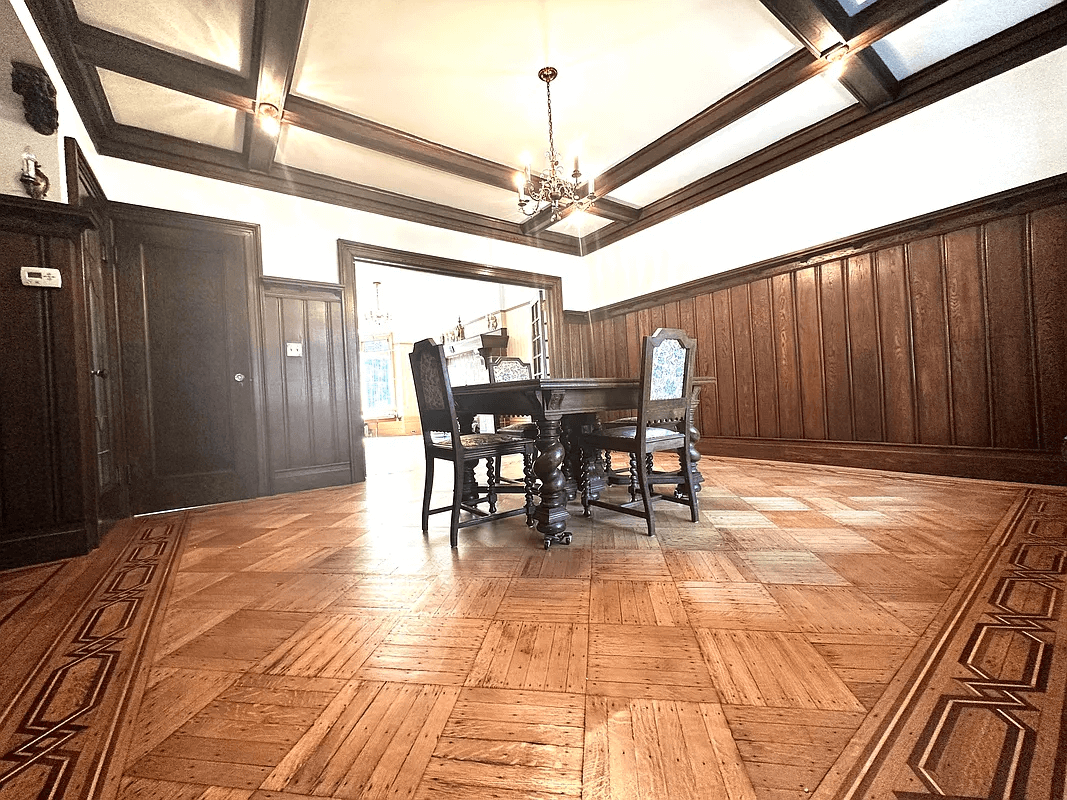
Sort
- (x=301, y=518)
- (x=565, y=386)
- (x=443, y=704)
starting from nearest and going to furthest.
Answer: (x=443, y=704)
(x=565, y=386)
(x=301, y=518)

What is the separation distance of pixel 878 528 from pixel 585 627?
172 centimetres

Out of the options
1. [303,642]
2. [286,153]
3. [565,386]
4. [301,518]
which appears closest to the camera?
[303,642]

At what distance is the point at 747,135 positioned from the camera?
3.99 m

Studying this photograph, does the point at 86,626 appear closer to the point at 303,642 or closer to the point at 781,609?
the point at 303,642

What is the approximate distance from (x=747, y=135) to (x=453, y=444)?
3864 millimetres

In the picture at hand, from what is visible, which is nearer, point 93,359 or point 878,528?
point 878,528

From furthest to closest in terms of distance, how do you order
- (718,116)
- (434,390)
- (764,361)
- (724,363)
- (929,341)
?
(724,363), (764,361), (718,116), (929,341), (434,390)

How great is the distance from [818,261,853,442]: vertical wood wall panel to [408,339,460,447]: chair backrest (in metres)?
3.41

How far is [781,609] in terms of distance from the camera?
1380 millimetres

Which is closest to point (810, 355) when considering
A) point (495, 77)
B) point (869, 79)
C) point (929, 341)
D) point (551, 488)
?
point (929, 341)

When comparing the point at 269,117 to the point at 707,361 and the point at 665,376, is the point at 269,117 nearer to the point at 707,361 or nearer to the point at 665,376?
the point at 665,376

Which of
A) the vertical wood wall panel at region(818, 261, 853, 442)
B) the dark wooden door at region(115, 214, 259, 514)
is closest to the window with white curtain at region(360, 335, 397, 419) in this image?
the dark wooden door at region(115, 214, 259, 514)

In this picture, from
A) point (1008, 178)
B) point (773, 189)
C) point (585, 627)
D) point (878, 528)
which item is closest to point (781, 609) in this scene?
point (585, 627)

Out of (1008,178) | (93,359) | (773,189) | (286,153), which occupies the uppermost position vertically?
(286,153)
